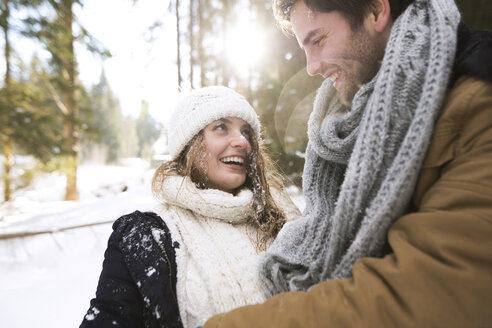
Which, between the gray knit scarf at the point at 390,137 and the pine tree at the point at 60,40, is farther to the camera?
the pine tree at the point at 60,40

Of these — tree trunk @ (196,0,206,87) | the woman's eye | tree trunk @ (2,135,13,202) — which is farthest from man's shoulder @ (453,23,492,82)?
tree trunk @ (196,0,206,87)

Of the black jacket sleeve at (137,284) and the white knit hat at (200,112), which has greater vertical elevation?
the white knit hat at (200,112)

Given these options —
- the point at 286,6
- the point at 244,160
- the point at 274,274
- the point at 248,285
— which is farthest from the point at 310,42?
the point at 248,285

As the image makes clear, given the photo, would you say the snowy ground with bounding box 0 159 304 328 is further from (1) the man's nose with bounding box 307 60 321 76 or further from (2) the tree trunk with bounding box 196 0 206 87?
(2) the tree trunk with bounding box 196 0 206 87

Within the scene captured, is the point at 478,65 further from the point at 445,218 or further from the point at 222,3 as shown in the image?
the point at 222,3

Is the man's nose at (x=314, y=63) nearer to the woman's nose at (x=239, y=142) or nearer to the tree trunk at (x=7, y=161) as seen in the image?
the woman's nose at (x=239, y=142)

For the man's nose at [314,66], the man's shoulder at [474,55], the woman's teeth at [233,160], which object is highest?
the man's nose at [314,66]

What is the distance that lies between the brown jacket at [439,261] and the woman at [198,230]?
19.6 inches

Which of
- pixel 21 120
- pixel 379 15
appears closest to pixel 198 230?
pixel 379 15

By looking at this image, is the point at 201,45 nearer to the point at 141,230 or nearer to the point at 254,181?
the point at 254,181

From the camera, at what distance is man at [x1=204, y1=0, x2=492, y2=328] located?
0.62m

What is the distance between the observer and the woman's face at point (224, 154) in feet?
5.51

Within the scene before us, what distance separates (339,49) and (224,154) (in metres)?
0.89

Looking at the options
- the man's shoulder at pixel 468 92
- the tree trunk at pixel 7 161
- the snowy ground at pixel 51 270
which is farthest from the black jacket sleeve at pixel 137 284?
the tree trunk at pixel 7 161
